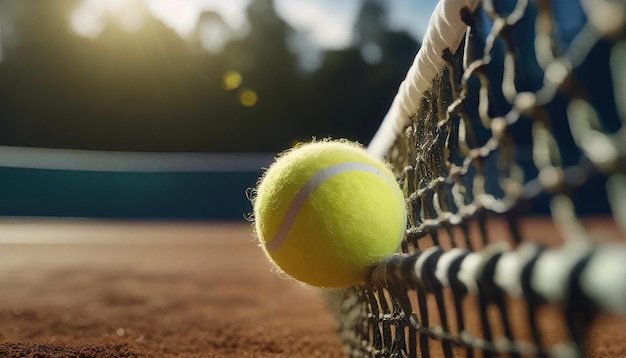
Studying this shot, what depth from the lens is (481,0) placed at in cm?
110

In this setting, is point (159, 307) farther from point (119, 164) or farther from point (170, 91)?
point (170, 91)

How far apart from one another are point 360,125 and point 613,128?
13.9 meters

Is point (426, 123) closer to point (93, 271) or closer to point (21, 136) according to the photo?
point (93, 271)

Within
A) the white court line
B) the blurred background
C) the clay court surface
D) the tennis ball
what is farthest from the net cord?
the blurred background

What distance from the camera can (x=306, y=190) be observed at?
67.1 inches

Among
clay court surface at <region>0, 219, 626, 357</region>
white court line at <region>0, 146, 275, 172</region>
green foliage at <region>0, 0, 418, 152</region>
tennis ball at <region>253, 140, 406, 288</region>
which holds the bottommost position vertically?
tennis ball at <region>253, 140, 406, 288</region>

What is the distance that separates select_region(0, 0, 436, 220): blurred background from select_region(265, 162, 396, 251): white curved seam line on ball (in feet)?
57.9

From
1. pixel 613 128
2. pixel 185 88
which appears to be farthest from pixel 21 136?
pixel 613 128

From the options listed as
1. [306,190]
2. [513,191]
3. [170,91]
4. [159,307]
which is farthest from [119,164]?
[513,191]

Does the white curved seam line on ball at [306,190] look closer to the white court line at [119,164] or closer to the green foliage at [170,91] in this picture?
the white court line at [119,164]

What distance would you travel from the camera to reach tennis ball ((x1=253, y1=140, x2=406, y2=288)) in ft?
5.38

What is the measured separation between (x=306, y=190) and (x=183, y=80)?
21996mm

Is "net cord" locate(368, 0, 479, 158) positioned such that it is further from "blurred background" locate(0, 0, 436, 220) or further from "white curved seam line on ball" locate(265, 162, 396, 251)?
"blurred background" locate(0, 0, 436, 220)

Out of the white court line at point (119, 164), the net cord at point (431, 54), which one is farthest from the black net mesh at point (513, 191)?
the white court line at point (119, 164)
